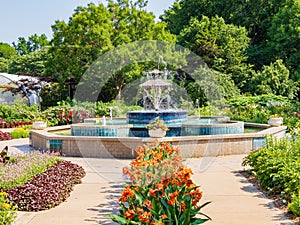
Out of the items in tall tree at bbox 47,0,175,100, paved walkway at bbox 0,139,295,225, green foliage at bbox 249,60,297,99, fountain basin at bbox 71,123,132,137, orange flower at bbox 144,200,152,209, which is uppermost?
tall tree at bbox 47,0,175,100

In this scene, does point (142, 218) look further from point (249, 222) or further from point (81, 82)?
point (81, 82)

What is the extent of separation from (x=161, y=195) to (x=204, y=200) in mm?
2087

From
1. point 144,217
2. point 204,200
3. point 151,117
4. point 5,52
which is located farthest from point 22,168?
point 5,52

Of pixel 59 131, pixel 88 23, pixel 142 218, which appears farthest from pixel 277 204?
pixel 88 23

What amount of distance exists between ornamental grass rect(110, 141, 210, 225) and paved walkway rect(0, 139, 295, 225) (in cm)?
96

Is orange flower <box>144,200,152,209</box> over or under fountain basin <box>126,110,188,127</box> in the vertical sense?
under

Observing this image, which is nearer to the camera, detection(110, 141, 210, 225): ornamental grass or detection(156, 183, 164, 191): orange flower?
detection(110, 141, 210, 225): ornamental grass

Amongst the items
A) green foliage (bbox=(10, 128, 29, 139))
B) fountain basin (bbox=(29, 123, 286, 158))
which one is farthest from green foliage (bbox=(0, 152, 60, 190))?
green foliage (bbox=(10, 128, 29, 139))

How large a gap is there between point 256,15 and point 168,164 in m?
31.2

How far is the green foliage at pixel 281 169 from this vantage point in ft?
18.2

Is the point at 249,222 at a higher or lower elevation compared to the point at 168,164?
lower

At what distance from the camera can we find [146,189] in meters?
4.04

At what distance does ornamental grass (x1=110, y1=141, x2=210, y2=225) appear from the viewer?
371 cm

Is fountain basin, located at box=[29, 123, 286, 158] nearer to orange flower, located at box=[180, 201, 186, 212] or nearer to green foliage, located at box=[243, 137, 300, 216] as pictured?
green foliage, located at box=[243, 137, 300, 216]
